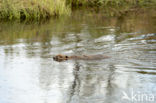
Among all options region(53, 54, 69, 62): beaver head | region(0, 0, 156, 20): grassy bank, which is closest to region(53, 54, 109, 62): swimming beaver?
region(53, 54, 69, 62): beaver head

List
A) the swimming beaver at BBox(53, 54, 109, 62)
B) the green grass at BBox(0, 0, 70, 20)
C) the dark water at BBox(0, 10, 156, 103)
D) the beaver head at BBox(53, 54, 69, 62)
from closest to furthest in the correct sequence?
the dark water at BBox(0, 10, 156, 103) → the swimming beaver at BBox(53, 54, 109, 62) → the beaver head at BBox(53, 54, 69, 62) → the green grass at BBox(0, 0, 70, 20)

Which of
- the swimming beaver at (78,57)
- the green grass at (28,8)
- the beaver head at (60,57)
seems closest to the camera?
the swimming beaver at (78,57)

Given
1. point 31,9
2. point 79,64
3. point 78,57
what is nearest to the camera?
point 79,64

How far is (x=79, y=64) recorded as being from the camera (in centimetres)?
866

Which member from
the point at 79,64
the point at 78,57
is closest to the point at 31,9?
the point at 78,57

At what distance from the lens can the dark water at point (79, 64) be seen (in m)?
6.34

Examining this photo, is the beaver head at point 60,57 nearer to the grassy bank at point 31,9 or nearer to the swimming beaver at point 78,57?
the swimming beaver at point 78,57

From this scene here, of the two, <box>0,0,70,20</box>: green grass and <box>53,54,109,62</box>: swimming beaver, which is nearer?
<box>53,54,109,62</box>: swimming beaver

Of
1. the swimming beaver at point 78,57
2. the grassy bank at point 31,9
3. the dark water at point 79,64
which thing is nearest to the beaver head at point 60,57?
the swimming beaver at point 78,57

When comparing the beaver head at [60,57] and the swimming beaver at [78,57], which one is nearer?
the swimming beaver at [78,57]

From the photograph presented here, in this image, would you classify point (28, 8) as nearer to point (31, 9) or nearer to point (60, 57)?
point (31, 9)

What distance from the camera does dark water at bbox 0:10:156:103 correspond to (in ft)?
20.8

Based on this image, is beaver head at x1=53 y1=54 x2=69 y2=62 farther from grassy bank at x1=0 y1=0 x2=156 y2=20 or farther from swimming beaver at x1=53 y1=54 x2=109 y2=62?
grassy bank at x1=0 y1=0 x2=156 y2=20

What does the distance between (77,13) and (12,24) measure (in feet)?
→ 14.3
